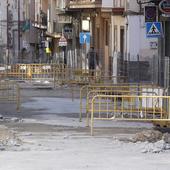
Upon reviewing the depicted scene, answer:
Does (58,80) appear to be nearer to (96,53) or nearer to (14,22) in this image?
(96,53)

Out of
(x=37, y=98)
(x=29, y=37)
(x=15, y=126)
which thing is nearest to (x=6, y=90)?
(x=37, y=98)

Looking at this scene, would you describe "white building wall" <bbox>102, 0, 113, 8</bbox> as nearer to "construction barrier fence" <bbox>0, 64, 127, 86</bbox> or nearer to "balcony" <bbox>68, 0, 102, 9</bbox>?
"construction barrier fence" <bbox>0, 64, 127, 86</bbox>

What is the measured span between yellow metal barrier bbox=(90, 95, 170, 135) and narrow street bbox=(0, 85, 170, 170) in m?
0.30

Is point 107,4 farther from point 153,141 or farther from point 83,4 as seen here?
→ point 153,141

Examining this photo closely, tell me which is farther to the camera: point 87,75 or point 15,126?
point 87,75

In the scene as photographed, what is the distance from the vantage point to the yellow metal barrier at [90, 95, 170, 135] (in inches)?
744

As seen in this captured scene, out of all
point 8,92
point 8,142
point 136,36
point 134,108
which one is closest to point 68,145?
point 8,142

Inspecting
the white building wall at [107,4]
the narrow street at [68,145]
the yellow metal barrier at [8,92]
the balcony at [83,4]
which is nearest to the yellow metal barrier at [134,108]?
the narrow street at [68,145]

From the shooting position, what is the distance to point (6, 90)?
103 feet

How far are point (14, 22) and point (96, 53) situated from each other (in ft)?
133

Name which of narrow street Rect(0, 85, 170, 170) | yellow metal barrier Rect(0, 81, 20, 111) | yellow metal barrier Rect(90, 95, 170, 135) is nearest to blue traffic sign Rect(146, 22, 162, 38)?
narrow street Rect(0, 85, 170, 170)

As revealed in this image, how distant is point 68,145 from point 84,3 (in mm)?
31552

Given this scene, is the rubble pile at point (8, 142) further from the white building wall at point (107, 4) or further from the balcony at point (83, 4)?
the balcony at point (83, 4)

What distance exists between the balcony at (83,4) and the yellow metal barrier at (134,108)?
22209 mm
